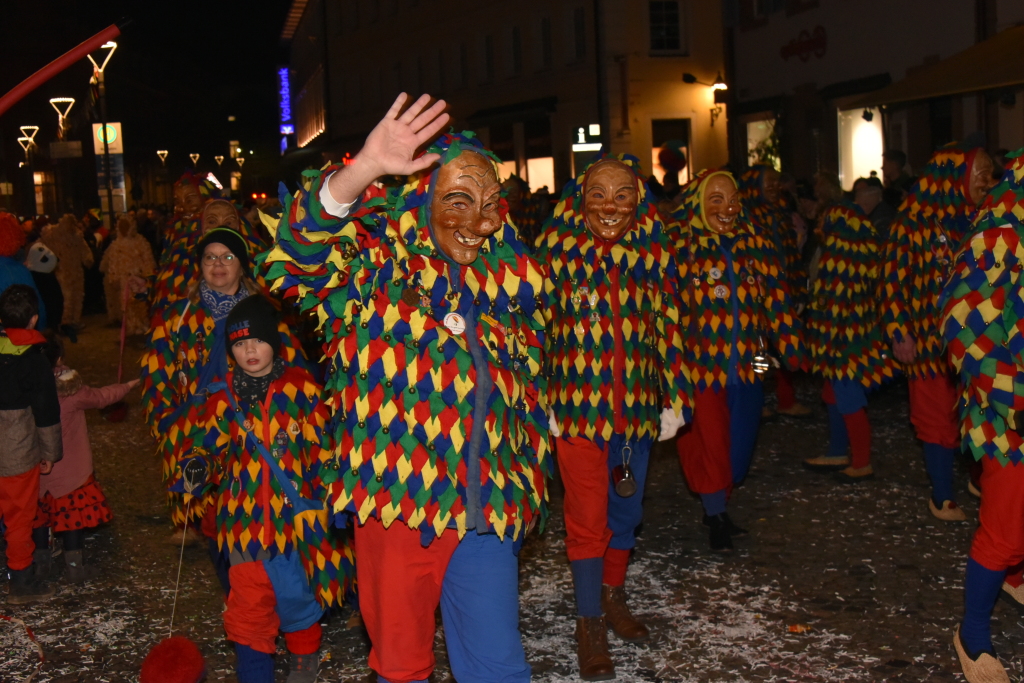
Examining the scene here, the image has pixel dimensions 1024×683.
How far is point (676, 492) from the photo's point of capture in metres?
7.63

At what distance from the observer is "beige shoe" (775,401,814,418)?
992cm

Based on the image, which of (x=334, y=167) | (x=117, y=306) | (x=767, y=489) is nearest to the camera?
(x=334, y=167)

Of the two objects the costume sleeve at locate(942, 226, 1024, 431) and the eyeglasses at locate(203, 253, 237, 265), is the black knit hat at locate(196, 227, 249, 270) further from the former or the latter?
the costume sleeve at locate(942, 226, 1024, 431)

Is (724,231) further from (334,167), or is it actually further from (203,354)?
(334,167)

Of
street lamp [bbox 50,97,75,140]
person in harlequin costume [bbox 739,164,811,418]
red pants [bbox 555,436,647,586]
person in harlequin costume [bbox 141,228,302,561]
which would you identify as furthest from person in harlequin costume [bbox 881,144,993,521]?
street lamp [bbox 50,97,75,140]

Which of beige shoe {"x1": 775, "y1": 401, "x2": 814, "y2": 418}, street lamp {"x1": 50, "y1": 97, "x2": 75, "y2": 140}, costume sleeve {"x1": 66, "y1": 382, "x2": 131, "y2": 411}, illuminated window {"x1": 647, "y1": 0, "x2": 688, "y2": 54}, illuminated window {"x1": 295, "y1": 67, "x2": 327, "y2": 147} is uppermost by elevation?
illuminated window {"x1": 295, "y1": 67, "x2": 327, "y2": 147}

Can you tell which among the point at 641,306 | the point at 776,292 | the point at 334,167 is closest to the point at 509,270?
the point at 334,167

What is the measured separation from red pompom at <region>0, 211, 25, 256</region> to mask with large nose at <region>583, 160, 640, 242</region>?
15.3ft

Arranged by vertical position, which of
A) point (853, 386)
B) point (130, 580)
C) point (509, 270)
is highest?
point (509, 270)

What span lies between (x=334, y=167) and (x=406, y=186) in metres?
0.30

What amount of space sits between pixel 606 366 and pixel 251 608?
1.76 m

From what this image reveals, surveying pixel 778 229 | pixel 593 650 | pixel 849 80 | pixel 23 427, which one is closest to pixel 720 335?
pixel 593 650

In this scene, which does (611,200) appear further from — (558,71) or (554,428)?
(558,71)

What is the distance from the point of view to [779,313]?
668 cm
